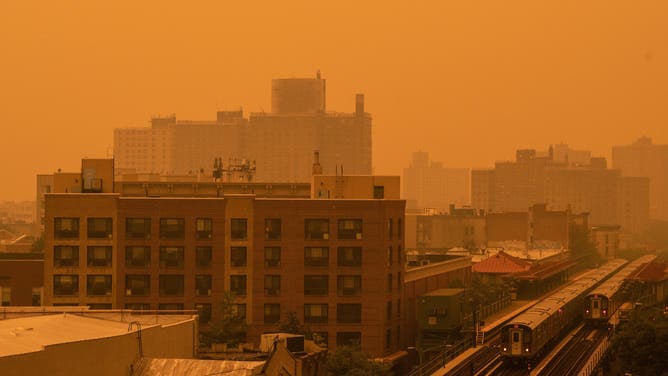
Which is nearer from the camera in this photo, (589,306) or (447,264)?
(589,306)

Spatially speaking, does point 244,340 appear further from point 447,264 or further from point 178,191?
point 447,264

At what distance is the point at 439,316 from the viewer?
6625 centimetres

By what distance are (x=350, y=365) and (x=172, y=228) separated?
14.2 metres

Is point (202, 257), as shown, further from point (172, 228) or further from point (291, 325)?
point (291, 325)

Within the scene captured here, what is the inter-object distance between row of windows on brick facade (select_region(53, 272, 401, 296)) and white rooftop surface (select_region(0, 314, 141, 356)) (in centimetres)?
2094

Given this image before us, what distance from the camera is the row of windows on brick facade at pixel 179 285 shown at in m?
60.7

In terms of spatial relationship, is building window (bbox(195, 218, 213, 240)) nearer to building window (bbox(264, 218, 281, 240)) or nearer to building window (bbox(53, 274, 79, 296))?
building window (bbox(264, 218, 281, 240))

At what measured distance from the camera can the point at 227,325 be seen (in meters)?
58.1

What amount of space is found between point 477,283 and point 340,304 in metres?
28.5

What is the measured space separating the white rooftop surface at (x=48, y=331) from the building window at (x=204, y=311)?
20.6m

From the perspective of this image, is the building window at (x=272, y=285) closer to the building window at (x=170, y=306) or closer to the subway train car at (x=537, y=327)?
the building window at (x=170, y=306)

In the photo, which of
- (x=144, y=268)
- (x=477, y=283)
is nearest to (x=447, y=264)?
(x=477, y=283)

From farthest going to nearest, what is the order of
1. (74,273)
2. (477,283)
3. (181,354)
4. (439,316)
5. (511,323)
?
(477,283) < (439,316) < (74,273) < (511,323) < (181,354)

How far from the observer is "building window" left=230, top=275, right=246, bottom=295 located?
61.5 m
